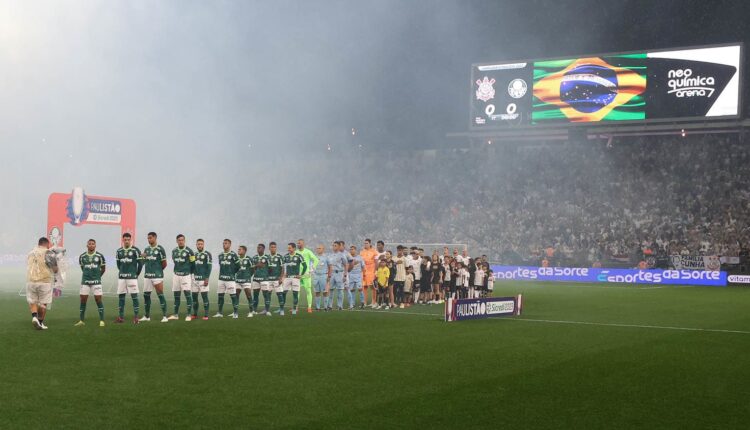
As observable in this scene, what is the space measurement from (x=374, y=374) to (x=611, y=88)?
115 ft

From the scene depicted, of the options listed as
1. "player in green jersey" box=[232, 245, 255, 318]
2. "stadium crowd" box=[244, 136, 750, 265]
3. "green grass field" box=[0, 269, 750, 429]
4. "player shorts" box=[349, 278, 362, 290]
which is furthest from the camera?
"stadium crowd" box=[244, 136, 750, 265]

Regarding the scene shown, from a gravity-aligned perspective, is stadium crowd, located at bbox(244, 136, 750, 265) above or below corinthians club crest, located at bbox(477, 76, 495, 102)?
below

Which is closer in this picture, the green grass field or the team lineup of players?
the green grass field

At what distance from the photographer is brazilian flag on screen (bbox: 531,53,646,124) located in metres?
42.3

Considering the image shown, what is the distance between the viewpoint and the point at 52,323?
18.3 m

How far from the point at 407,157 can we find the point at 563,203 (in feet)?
49.5

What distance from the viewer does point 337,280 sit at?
23.1 meters

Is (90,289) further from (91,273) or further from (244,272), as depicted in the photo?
(244,272)

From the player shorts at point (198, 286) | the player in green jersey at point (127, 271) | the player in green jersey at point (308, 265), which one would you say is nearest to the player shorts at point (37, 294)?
the player in green jersey at point (127, 271)

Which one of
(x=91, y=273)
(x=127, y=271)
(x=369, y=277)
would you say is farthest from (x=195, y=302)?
(x=369, y=277)

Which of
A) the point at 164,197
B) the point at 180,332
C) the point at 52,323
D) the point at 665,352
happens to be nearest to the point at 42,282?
the point at 52,323

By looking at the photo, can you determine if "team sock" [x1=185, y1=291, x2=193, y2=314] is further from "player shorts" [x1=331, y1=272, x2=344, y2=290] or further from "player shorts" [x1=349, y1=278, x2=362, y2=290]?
"player shorts" [x1=349, y1=278, x2=362, y2=290]

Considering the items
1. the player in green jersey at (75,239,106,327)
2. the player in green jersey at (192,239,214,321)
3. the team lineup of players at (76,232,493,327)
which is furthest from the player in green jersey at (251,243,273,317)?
the player in green jersey at (75,239,106,327)

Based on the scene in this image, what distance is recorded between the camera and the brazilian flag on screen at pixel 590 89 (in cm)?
4228
